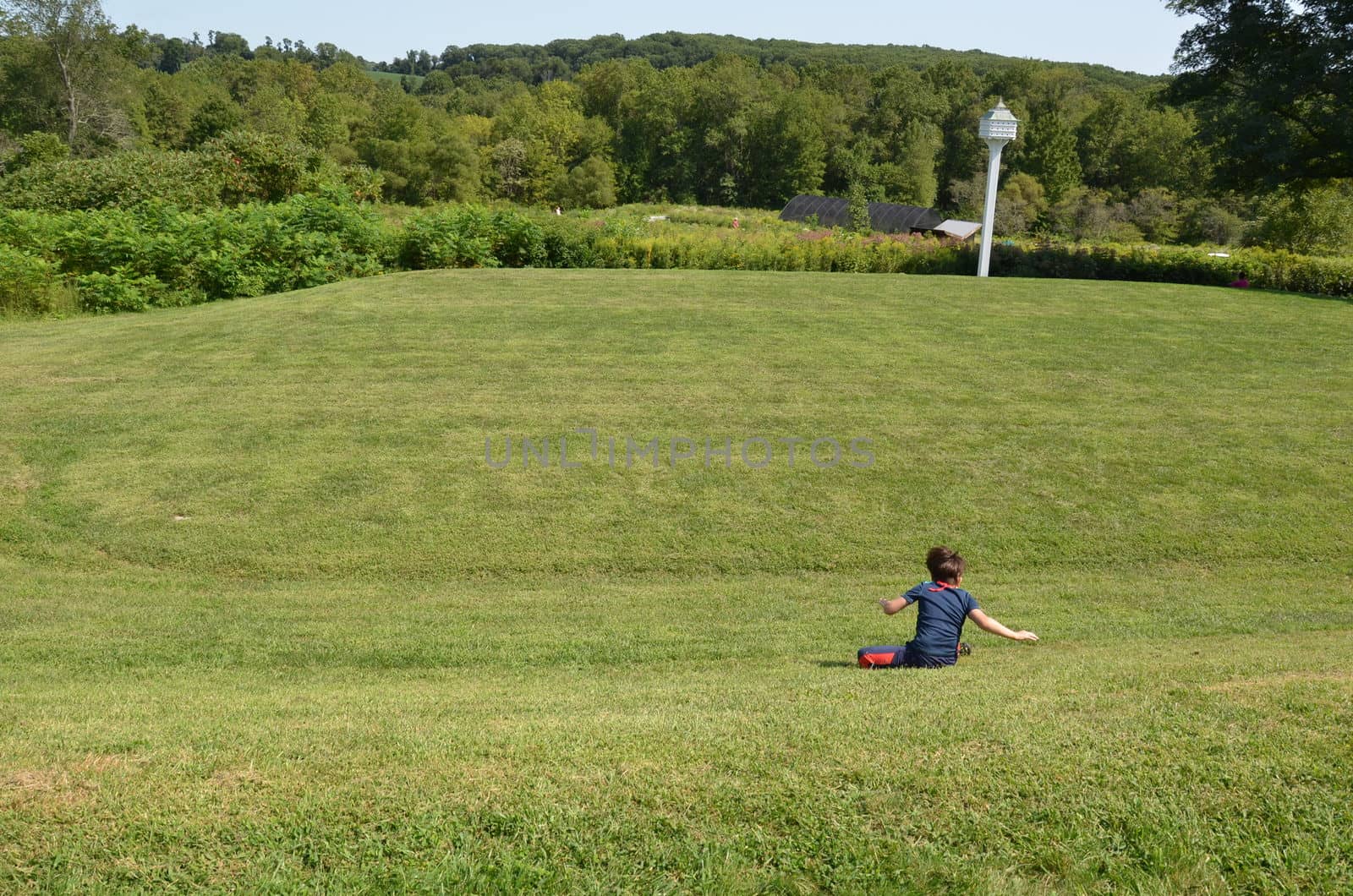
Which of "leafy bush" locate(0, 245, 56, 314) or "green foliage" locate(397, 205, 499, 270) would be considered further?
"green foliage" locate(397, 205, 499, 270)

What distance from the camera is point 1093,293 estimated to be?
18328 millimetres

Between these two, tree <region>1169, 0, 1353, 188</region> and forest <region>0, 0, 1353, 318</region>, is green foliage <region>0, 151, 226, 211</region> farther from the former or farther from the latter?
tree <region>1169, 0, 1353, 188</region>

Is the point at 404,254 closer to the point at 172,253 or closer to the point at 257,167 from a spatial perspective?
the point at 172,253

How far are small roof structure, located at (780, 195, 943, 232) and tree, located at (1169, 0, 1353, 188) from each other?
27298 mm

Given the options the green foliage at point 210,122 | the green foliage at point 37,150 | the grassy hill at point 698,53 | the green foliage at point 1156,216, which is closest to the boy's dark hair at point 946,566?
the green foliage at point 37,150

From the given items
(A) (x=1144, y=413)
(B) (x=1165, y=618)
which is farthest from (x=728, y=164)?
(B) (x=1165, y=618)

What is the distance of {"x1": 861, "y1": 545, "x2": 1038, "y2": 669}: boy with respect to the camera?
522 cm

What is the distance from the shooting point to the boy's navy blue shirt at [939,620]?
5.23 m

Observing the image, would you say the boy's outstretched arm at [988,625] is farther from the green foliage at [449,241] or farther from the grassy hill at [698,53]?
the grassy hill at [698,53]

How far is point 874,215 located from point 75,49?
4113cm

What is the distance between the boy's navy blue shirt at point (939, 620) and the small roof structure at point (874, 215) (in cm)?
4440

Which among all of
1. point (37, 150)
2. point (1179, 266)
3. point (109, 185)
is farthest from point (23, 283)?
point (37, 150)

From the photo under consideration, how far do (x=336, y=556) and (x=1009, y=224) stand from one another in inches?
2055

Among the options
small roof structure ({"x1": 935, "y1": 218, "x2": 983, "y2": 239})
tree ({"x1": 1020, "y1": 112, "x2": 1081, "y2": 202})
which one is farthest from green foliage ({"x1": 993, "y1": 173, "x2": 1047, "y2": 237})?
small roof structure ({"x1": 935, "y1": 218, "x2": 983, "y2": 239})
